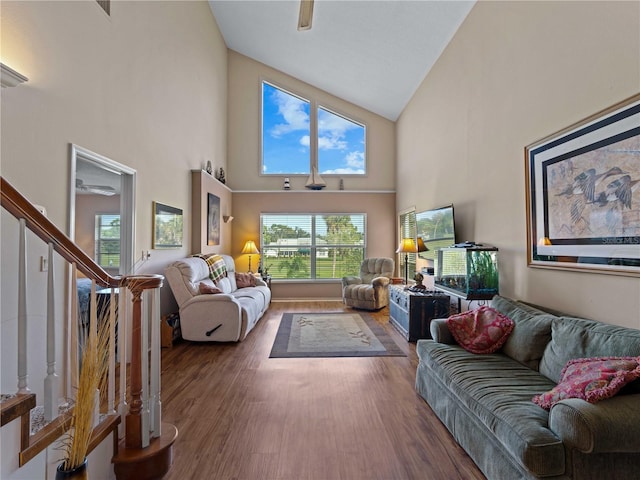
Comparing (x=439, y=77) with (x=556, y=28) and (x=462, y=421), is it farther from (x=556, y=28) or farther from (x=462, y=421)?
(x=462, y=421)

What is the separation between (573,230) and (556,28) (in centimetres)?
156

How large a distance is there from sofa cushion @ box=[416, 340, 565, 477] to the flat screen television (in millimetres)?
1988

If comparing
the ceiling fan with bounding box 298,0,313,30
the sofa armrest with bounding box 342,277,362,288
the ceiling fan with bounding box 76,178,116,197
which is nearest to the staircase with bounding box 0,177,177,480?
the ceiling fan with bounding box 76,178,116,197

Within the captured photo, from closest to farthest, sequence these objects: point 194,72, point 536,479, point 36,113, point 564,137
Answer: point 536,479
point 36,113
point 564,137
point 194,72

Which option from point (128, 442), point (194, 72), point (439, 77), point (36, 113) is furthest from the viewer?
point (194, 72)

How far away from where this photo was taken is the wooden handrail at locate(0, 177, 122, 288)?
1279 millimetres

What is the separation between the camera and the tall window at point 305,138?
24.7ft

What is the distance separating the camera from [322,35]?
543 centimetres

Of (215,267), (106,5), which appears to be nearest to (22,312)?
(106,5)

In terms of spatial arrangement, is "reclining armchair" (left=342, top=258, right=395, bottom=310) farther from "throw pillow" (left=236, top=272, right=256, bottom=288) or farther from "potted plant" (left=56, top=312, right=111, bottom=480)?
"potted plant" (left=56, top=312, right=111, bottom=480)

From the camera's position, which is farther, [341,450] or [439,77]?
[439,77]

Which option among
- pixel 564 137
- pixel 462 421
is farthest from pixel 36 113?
pixel 564 137

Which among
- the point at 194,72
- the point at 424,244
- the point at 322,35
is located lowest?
the point at 424,244

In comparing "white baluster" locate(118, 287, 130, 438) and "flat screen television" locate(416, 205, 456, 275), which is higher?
"flat screen television" locate(416, 205, 456, 275)
